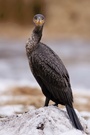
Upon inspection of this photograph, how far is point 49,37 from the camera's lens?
31.0 metres

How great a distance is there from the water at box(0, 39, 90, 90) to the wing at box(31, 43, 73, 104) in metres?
6.39

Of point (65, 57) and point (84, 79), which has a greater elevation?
point (65, 57)

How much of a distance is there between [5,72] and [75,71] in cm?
220

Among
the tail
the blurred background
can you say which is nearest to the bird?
the tail

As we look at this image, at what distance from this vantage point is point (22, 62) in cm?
2277

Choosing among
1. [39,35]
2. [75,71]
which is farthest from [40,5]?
[39,35]

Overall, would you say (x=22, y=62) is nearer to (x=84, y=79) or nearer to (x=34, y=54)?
(x=84, y=79)

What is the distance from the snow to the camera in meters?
7.41

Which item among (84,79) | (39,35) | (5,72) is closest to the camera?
(39,35)

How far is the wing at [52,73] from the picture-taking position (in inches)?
310

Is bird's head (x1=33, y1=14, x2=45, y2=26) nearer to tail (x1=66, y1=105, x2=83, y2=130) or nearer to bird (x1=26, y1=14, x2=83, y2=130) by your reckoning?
bird (x1=26, y1=14, x2=83, y2=130)

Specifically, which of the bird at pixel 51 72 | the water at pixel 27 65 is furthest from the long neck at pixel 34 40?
the water at pixel 27 65

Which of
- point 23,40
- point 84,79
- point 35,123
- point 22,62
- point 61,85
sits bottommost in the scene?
point 35,123

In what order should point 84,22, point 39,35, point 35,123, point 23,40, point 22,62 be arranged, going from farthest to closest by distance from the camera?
point 84,22, point 23,40, point 22,62, point 39,35, point 35,123
